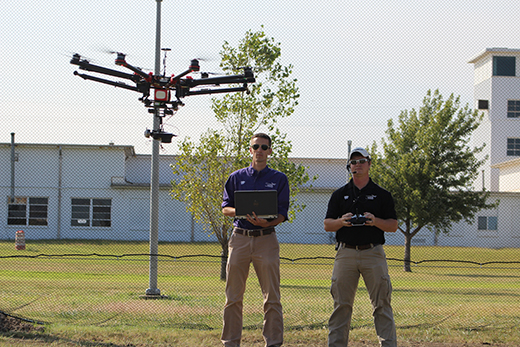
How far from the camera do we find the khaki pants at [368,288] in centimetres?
494

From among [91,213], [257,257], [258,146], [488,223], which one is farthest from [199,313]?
[488,223]

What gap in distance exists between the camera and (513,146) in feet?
147

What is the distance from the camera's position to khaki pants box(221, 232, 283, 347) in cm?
505

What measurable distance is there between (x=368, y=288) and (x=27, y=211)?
29.4 meters

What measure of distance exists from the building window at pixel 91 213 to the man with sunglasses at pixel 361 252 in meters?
27.2

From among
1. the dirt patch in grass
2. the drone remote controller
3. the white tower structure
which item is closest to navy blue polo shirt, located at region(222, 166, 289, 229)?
the drone remote controller

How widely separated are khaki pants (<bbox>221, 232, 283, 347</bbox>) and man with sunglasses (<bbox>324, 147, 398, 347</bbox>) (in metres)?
0.53

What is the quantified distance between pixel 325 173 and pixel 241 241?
29.8 m

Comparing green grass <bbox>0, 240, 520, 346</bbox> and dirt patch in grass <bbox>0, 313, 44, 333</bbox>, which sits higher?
dirt patch in grass <bbox>0, 313, 44, 333</bbox>

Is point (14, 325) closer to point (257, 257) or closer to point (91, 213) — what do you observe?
point (257, 257)

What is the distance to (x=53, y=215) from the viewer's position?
3083 cm

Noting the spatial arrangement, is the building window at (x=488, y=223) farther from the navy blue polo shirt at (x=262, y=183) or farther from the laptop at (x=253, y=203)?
the laptop at (x=253, y=203)

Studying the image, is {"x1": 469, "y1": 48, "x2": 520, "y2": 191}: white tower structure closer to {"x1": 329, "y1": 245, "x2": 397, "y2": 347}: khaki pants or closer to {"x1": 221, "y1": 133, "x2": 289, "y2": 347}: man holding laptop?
{"x1": 329, "y1": 245, "x2": 397, "y2": 347}: khaki pants

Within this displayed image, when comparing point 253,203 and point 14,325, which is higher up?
point 253,203
